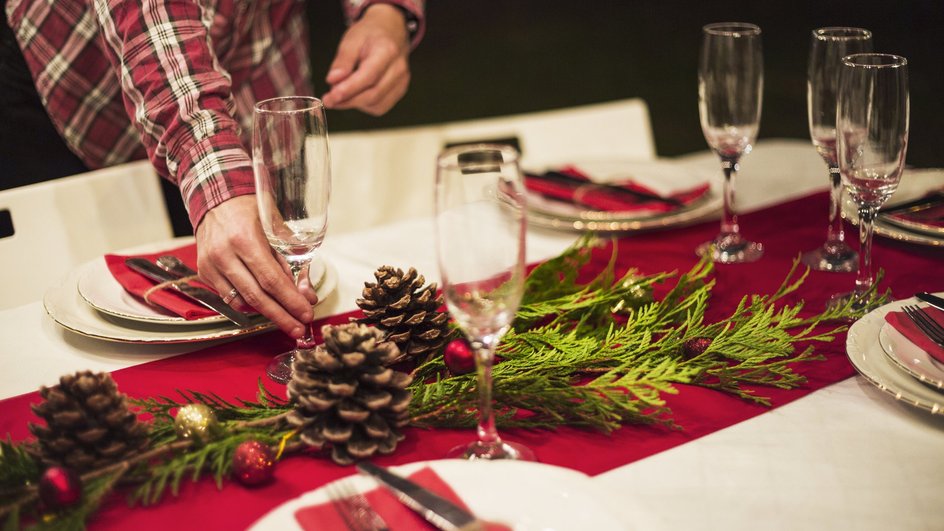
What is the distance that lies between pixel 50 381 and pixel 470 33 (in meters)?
4.68

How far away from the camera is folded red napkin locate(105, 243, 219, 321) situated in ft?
3.63

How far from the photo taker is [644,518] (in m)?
0.70

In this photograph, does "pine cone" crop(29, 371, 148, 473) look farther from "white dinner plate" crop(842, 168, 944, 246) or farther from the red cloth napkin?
"white dinner plate" crop(842, 168, 944, 246)

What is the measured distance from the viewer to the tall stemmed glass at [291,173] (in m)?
0.95

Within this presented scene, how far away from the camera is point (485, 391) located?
81 centimetres

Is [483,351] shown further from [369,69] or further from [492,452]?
[369,69]

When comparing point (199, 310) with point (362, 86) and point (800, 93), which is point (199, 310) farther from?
point (800, 93)

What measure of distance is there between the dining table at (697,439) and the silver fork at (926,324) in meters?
0.08

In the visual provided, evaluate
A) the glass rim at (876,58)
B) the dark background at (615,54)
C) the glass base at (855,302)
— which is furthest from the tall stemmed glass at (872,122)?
the dark background at (615,54)

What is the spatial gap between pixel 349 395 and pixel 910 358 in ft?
1.89

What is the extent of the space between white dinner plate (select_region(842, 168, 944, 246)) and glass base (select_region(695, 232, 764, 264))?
0.50 feet

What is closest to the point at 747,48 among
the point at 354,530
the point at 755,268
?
the point at 755,268

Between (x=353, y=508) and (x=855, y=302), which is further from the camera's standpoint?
(x=855, y=302)

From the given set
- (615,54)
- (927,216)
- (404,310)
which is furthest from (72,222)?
(615,54)
